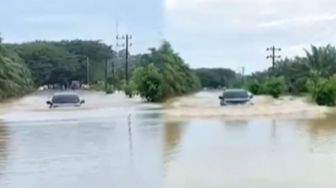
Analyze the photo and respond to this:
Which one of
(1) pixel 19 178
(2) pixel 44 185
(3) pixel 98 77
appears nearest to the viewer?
(2) pixel 44 185

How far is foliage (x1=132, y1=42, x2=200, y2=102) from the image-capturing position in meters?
62.8

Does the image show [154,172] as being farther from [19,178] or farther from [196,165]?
[19,178]

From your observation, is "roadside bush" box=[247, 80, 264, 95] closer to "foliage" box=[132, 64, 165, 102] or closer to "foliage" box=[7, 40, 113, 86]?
"foliage" box=[132, 64, 165, 102]

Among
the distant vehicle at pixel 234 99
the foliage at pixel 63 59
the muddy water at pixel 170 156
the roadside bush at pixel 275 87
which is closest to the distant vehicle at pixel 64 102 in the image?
the distant vehicle at pixel 234 99

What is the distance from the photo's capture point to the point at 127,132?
26.9 metres

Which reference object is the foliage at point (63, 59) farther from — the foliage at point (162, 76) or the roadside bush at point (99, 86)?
the foliage at point (162, 76)

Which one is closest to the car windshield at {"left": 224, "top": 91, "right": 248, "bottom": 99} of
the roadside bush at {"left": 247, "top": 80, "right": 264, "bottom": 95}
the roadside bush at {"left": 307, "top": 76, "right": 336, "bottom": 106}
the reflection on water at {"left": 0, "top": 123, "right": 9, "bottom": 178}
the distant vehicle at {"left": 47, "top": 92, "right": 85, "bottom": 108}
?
the roadside bush at {"left": 307, "top": 76, "right": 336, "bottom": 106}

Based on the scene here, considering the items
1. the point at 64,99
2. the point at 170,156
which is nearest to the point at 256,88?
the point at 64,99

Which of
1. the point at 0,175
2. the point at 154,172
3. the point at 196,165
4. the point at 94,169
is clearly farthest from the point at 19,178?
the point at 196,165

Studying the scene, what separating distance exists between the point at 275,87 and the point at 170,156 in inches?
2322

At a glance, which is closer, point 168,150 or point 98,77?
point 168,150

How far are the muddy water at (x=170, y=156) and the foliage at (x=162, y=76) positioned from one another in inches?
1309

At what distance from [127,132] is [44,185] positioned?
13424mm

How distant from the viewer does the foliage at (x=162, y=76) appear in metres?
62.8
